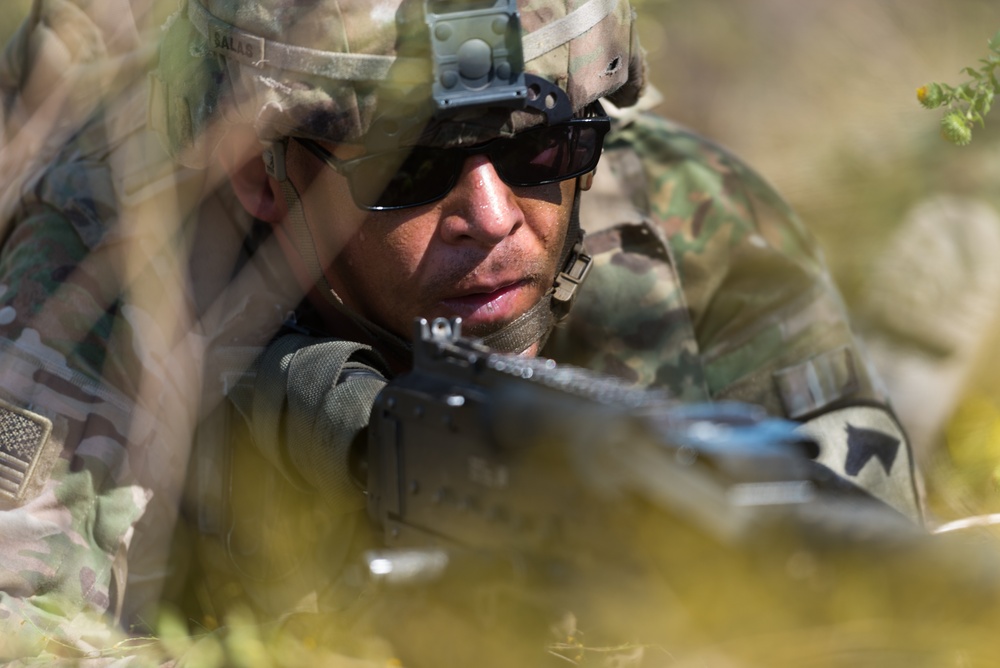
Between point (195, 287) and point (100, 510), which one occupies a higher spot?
point (195, 287)

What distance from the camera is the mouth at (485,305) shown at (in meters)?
2.64

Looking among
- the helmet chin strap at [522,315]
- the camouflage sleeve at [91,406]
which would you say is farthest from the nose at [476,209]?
the camouflage sleeve at [91,406]

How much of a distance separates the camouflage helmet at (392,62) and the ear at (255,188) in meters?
0.21

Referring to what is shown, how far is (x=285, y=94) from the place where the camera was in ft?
8.39

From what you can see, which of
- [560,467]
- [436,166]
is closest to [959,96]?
[436,166]

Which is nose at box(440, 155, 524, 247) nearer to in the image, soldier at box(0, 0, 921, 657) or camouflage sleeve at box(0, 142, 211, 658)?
soldier at box(0, 0, 921, 657)

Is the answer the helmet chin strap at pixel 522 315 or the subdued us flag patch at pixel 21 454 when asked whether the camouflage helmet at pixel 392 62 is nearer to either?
the helmet chin strap at pixel 522 315

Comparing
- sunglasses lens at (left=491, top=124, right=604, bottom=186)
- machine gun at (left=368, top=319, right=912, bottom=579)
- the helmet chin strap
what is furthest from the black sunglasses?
machine gun at (left=368, top=319, right=912, bottom=579)

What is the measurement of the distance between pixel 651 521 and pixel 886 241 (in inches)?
139

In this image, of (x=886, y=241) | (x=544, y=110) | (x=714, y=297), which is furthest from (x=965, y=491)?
(x=544, y=110)

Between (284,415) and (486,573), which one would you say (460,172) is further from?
(486,573)

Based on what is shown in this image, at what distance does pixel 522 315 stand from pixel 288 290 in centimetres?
59

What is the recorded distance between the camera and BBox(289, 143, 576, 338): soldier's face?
2568 millimetres

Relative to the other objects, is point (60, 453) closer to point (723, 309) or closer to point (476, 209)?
point (476, 209)
